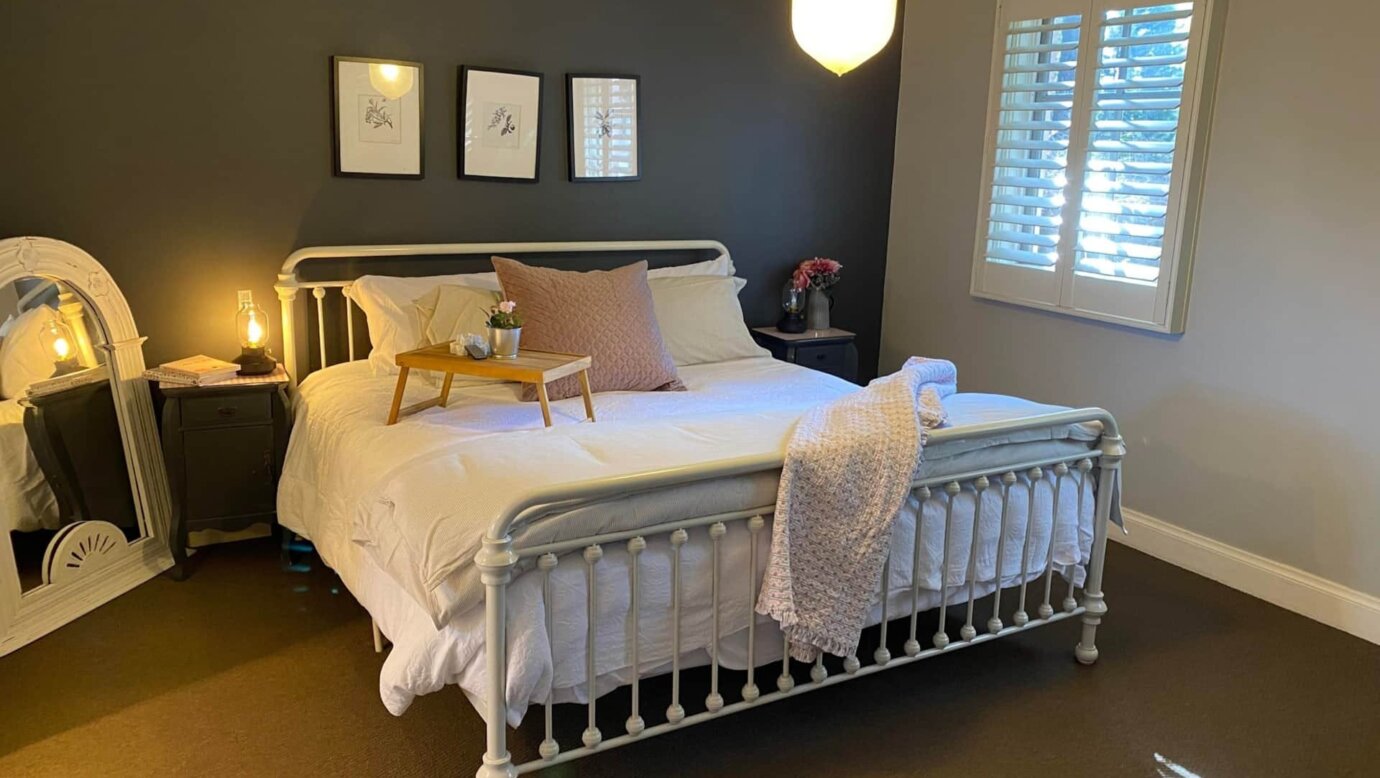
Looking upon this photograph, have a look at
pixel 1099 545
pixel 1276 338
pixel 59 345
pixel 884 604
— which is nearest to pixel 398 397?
pixel 59 345

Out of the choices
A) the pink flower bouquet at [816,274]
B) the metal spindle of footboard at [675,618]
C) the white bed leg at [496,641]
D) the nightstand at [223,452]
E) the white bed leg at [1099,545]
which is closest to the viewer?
the white bed leg at [496,641]

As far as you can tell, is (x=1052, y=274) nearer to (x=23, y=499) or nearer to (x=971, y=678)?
(x=971, y=678)

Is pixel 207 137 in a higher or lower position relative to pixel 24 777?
higher

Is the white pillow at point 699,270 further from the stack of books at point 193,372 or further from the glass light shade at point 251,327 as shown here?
the stack of books at point 193,372

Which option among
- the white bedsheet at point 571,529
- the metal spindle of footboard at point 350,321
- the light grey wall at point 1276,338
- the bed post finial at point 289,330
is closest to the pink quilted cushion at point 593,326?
the white bedsheet at point 571,529

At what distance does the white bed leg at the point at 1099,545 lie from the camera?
9.05 feet

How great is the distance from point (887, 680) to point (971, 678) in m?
0.24

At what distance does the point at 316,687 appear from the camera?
2.68 m

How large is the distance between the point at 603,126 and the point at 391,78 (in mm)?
827

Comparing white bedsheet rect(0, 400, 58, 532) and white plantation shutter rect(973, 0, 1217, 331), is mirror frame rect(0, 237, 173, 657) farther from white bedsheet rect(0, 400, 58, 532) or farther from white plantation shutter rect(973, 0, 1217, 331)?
white plantation shutter rect(973, 0, 1217, 331)

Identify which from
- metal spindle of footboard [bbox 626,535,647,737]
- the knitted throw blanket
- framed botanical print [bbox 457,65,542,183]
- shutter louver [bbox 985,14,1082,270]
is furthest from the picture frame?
metal spindle of footboard [bbox 626,535,647,737]

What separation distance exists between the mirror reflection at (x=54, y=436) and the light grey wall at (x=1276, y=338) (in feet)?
11.0

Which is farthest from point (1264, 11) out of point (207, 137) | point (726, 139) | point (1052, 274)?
point (207, 137)

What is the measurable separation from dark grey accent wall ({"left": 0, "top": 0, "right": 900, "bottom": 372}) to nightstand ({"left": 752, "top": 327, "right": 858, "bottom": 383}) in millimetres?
238
